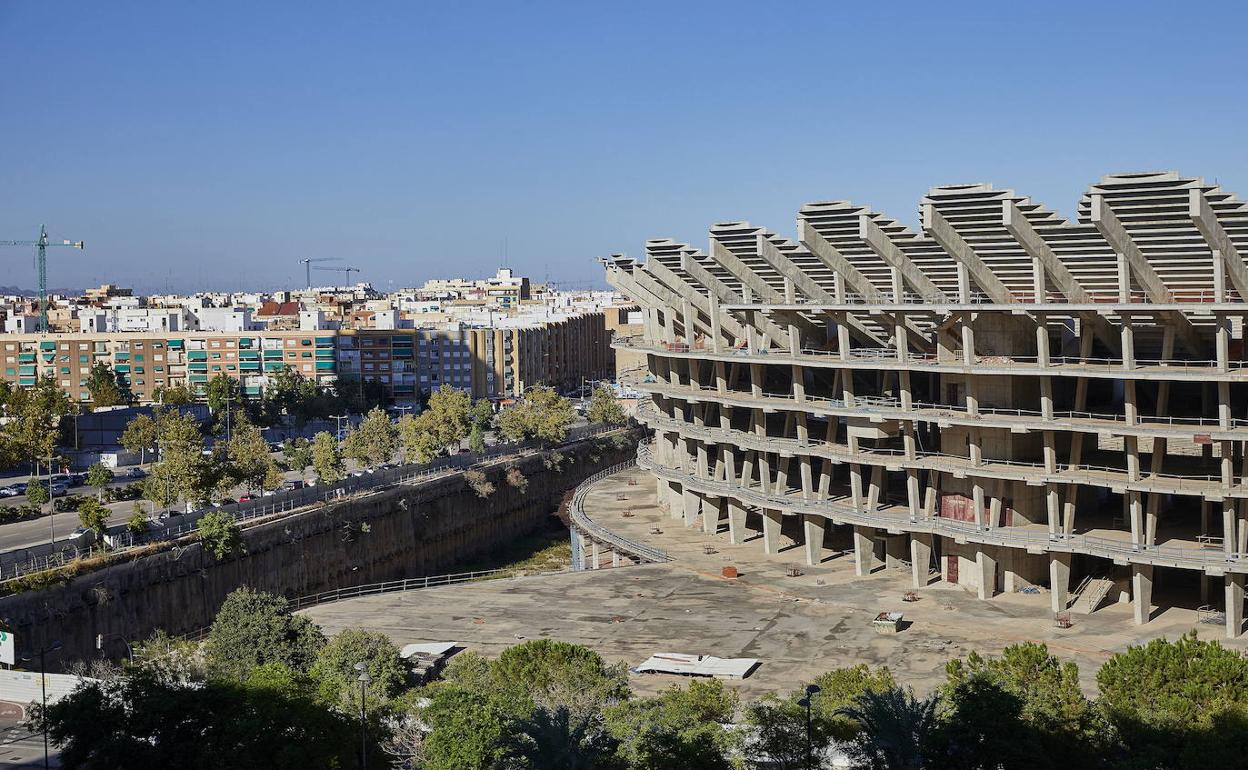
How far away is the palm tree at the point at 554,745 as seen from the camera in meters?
31.6

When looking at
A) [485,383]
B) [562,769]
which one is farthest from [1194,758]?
[485,383]

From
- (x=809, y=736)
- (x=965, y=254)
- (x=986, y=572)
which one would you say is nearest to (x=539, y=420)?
(x=986, y=572)

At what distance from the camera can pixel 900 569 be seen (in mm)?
65312

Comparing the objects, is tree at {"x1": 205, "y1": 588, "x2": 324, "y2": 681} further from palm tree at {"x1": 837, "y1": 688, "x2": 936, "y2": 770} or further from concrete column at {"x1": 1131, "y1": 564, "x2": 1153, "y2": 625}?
concrete column at {"x1": 1131, "y1": 564, "x2": 1153, "y2": 625}

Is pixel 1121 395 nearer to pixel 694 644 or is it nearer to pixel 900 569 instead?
pixel 900 569

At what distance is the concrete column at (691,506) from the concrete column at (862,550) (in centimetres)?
1648

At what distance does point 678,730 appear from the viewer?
35.1 metres

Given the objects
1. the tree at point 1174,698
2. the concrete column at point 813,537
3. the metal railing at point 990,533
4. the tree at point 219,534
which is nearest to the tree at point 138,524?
the tree at point 219,534

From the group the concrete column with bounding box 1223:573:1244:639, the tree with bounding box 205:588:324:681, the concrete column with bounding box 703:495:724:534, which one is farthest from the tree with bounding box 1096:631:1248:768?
the concrete column with bounding box 703:495:724:534

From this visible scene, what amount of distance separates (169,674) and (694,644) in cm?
1954

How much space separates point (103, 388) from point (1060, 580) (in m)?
103

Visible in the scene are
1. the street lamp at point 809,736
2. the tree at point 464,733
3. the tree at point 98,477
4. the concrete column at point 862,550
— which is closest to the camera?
the street lamp at point 809,736

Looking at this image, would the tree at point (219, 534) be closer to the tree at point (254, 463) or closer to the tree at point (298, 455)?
the tree at point (254, 463)

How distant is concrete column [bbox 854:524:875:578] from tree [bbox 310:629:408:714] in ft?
87.2
